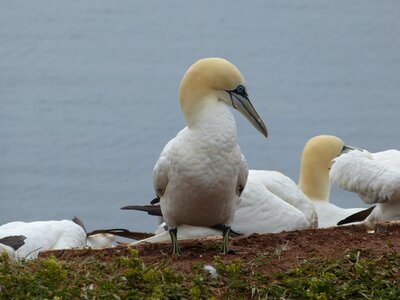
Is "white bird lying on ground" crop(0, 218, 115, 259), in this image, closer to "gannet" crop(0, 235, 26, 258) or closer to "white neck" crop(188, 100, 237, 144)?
"gannet" crop(0, 235, 26, 258)

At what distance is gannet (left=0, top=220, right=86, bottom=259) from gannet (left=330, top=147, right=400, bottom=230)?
1.41 meters

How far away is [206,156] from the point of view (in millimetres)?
4516

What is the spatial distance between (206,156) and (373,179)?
1.89 m

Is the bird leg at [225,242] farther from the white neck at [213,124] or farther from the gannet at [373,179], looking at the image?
the gannet at [373,179]

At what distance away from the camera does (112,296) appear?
12.7 feet

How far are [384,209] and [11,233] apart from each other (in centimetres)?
189

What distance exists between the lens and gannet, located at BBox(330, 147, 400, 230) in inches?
240

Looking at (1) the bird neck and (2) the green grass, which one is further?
(1) the bird neck

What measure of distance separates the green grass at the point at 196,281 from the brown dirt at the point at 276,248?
120mm

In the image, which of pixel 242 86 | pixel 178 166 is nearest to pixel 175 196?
pixel 178 166

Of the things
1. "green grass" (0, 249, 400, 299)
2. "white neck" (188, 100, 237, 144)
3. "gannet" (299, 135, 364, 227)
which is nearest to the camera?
"green grass" (0, 249, 400, 299)

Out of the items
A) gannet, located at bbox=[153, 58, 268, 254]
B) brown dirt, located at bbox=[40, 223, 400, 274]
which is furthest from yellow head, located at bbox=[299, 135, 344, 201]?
gannet, located at bbox=[153, 58, 268, 254]

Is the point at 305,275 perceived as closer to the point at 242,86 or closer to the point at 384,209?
the point at 242,86

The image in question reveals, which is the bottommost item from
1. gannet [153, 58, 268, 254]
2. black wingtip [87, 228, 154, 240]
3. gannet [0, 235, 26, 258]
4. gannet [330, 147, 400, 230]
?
black wingtip [87, 228, 154, 240]
